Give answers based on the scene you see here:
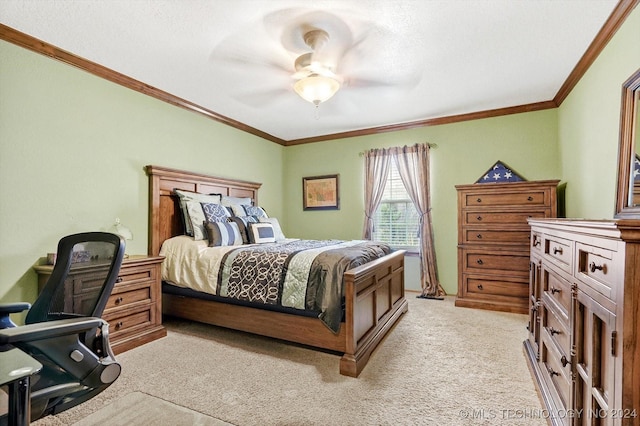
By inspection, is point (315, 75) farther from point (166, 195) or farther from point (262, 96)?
point (166, 195)

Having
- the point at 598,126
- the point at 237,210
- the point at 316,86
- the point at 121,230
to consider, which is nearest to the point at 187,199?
the point at 237,210

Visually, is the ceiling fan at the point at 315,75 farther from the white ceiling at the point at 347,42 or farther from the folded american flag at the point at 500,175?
the folded american flag at the point at 500,175

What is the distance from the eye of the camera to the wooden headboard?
3.29m

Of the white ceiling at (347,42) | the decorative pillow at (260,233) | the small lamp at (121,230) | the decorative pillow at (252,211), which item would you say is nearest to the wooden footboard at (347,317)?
the small lamp at (121,230)

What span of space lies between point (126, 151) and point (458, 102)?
3.78m

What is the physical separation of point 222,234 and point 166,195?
885mm

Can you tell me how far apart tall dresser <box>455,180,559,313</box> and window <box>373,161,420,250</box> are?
2.92ft

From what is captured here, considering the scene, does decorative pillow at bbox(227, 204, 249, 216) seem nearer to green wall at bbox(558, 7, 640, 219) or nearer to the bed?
the bed

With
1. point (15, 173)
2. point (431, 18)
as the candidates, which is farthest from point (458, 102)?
point (15, 173)

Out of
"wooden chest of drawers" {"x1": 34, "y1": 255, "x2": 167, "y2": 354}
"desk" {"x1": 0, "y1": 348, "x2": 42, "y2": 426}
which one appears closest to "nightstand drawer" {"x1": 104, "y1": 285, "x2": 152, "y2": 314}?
"wooden chest of drawers" {"x1": 34, "y1": 255, "x2": 167, "y2": 354}

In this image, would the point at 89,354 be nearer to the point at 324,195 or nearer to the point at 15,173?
the point at 15,173

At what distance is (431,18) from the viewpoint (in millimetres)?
2182

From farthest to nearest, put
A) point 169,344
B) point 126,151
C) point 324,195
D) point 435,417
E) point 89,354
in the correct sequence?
point 324,195 < point 126,151 < point 169,344 < point 435,417 < point 89,354

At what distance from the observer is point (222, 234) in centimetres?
316
